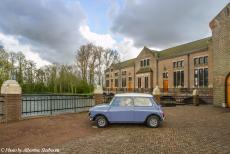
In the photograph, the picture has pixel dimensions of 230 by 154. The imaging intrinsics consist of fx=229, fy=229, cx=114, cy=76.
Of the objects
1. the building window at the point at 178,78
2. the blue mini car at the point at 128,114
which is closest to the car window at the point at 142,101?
the blue mini car at the point at 128,114

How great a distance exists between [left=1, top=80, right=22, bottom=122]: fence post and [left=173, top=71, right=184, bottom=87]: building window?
99.8ft

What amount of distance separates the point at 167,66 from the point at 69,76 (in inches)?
860

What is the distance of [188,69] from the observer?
118 feet

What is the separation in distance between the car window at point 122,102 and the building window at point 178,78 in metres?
28.7

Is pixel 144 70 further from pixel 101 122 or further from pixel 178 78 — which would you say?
pixel 101 122

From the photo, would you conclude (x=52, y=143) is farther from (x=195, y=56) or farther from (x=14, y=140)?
(x=195, y=56)

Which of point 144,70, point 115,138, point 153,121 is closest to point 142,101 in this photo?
point 153,121

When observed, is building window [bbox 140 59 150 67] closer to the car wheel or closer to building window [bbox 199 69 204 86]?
building window [bbox 199 69 204 86]

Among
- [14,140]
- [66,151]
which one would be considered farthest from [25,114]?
[66,151]

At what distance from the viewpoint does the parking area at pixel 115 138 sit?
22.5ft

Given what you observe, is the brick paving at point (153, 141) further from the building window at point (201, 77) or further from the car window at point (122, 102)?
the building window at point (201, 77)

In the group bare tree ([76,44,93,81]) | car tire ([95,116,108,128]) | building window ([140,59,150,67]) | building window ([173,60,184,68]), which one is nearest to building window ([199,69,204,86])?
building window ([173,60,184,68])

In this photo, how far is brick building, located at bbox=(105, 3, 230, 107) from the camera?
20.1 meters

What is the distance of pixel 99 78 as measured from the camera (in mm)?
58156
